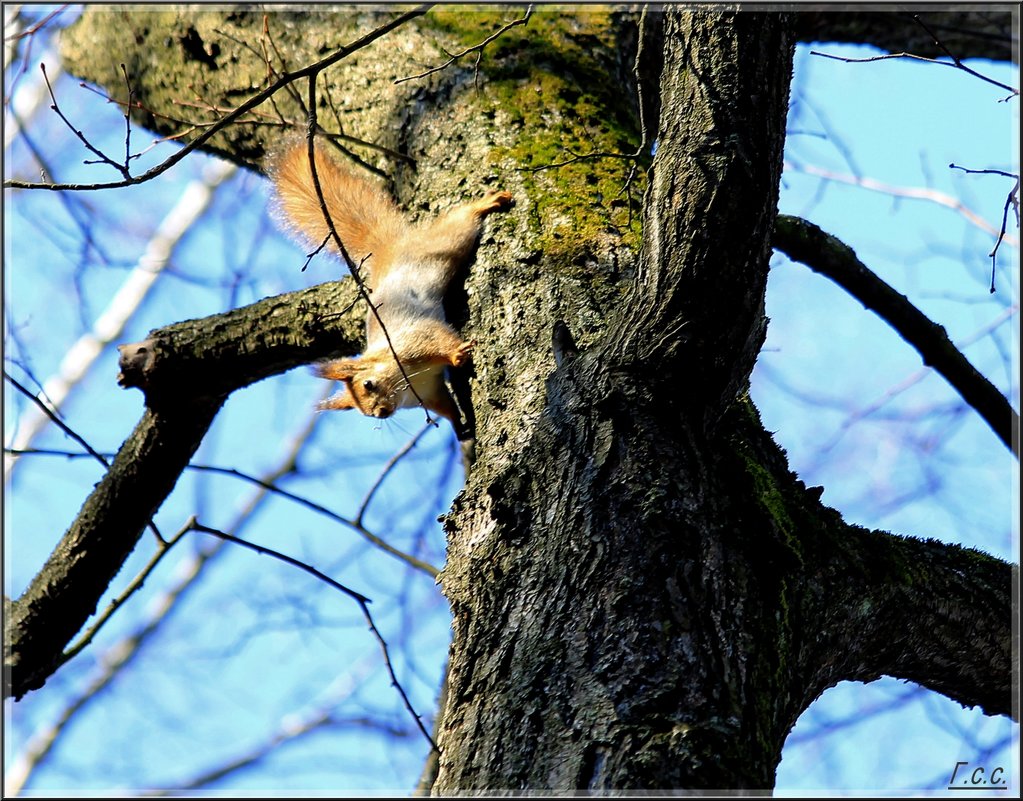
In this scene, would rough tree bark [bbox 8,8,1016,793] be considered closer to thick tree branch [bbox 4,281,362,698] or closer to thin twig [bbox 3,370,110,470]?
thick tree branch [bbox 4,281,362,698]

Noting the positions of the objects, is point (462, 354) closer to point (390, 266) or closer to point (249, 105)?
point (390, 266)

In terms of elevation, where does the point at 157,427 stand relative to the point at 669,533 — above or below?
above

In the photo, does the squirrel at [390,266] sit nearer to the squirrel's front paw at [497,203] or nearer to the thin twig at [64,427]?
the squirrel's front paw at [497,203]

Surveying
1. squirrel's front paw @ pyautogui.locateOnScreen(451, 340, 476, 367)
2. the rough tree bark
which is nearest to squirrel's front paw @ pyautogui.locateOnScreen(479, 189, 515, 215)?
the rough tree bark

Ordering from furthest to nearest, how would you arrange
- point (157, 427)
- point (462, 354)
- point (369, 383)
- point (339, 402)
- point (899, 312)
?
1. point (339, 402)
2. point (369, 383)
3. point (157, 427)
4. point (899, 312)
5. point (462, 354)

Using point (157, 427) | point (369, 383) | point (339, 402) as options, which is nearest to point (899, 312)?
point (369, 383)

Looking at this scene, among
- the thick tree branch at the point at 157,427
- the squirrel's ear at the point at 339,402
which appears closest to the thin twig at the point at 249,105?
the thick tree branch at the point at 157,427

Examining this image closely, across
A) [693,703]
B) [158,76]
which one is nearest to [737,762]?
[693,703]

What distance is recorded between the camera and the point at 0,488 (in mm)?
2406

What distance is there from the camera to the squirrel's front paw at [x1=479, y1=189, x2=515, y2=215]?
7.95ft

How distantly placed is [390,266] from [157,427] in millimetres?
844

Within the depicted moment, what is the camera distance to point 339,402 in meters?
3.53

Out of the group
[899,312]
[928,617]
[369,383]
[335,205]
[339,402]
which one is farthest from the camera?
[339,402]

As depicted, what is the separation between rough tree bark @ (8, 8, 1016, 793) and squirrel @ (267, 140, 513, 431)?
24cm
